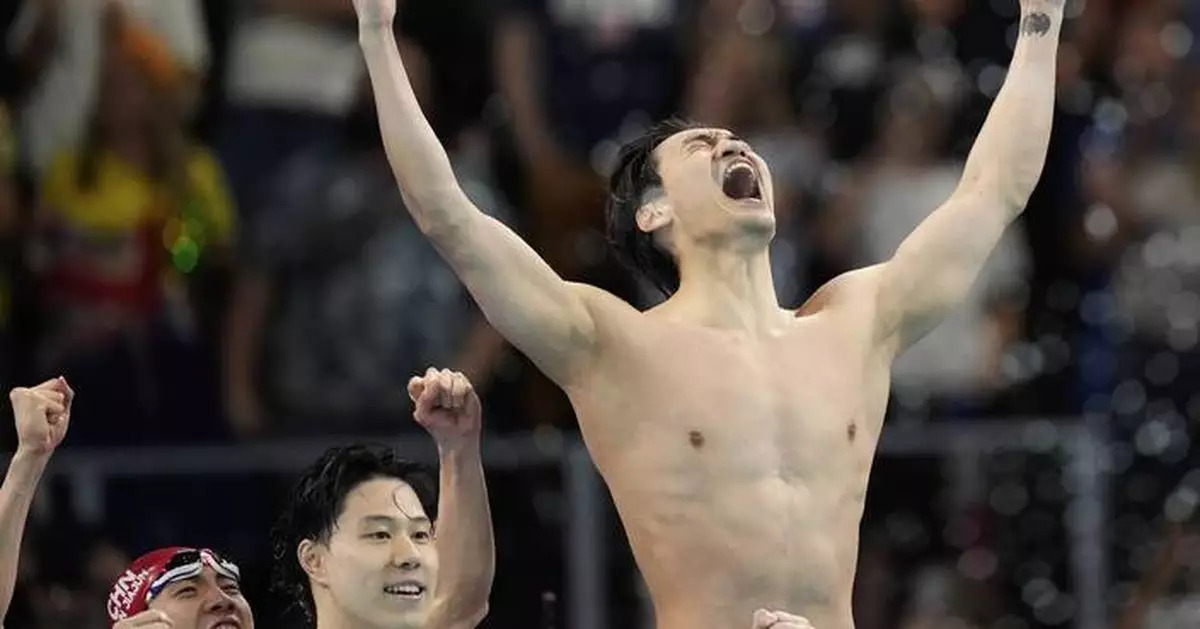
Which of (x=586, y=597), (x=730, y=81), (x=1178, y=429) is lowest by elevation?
(x=586, y=597)

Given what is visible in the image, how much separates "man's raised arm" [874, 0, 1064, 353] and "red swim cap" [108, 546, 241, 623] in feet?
4.87

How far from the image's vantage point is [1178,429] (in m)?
8.30

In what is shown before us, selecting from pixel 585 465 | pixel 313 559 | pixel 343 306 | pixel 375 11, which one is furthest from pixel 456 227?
pixel 343 306

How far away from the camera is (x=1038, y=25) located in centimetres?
545

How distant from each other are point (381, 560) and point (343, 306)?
2.83 metres

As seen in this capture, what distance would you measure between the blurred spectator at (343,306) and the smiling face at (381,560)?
2.57 metres

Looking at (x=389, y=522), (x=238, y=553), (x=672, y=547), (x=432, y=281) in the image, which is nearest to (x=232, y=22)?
(x=432, y=281)

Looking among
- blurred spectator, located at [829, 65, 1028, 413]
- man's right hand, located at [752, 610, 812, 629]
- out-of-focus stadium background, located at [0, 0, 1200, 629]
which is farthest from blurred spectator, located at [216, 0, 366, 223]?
man's right hand, located at [752, 610, 812, 629]

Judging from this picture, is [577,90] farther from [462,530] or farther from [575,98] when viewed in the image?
[462,530]

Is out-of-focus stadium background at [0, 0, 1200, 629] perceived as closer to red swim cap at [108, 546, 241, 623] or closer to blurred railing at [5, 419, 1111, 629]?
blurred railing at [5, 419, 1111, 629]

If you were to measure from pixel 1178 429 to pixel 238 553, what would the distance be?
292 cm

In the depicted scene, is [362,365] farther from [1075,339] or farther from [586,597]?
[1075,339]

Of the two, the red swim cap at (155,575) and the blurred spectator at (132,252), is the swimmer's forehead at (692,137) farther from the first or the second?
the blurred spectator at (132,252)

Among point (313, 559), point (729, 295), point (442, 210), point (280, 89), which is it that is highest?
point (280, 89)
